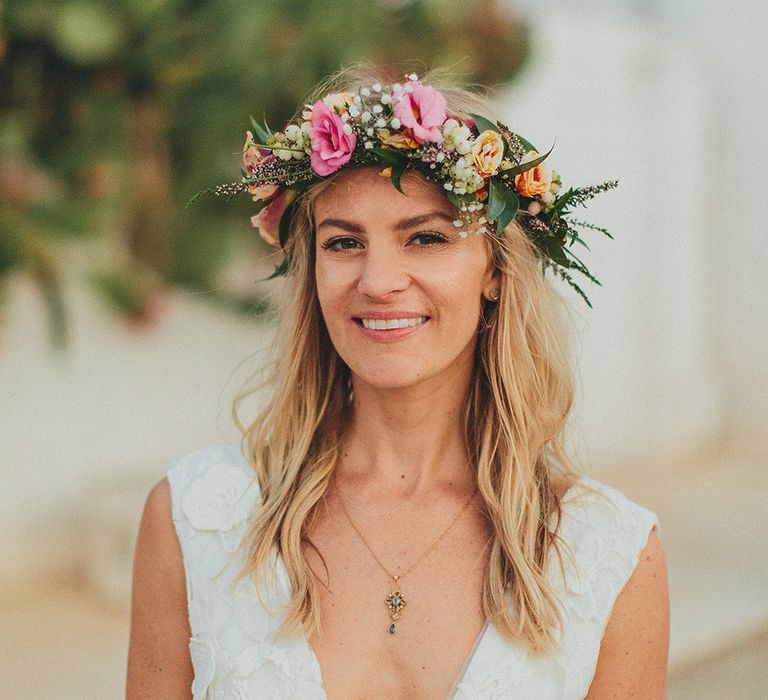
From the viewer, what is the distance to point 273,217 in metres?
2.35

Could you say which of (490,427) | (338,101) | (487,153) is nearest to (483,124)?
(487,153)

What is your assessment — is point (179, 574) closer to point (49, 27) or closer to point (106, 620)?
point (106, 620)

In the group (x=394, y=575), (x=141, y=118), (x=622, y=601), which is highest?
(x=141, y=118)

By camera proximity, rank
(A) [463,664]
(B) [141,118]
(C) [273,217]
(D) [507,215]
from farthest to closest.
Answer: (B) [141,118]
(C) [273,217]
(D) [507,215]
(A) [463,664]

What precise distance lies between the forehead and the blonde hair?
0.19 feet

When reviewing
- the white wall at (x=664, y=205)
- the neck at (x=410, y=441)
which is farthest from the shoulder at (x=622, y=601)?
the white wall at (x=664, y=205)

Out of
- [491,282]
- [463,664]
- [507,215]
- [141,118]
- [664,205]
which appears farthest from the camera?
[664,205]

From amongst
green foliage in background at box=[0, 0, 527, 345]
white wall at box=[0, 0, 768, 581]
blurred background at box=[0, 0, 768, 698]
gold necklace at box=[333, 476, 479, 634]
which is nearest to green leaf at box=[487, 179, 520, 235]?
gold necklace at box=[333, 476, 479, 634]

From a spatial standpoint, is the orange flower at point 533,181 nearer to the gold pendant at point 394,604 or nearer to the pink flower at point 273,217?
the pink flower at point 273,217

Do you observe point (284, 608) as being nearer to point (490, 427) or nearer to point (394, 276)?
point (490, 427)

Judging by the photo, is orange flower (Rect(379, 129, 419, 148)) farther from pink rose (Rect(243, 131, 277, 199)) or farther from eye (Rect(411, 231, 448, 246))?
pink rose (Rect(243, 131, 277, 199))

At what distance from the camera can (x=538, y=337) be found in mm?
2303

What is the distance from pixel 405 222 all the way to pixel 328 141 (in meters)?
0.24

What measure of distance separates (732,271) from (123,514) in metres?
5.64
